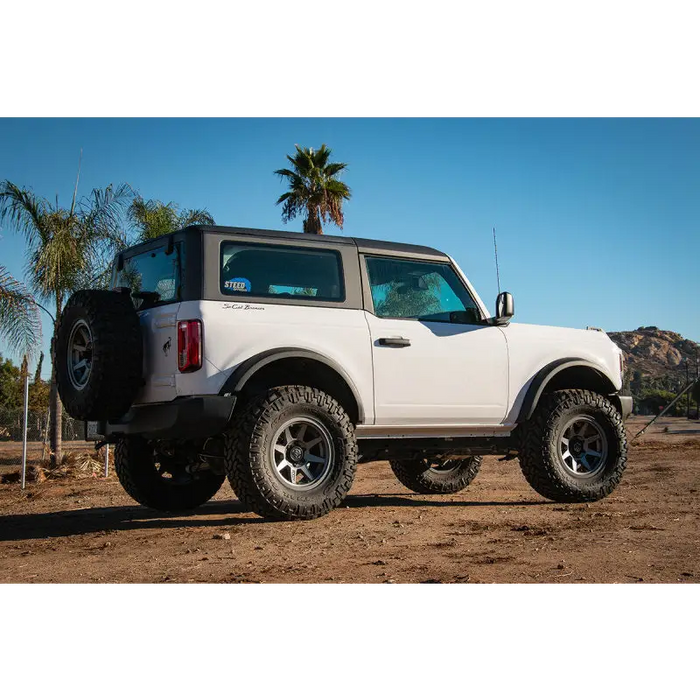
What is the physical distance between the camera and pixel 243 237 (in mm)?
6348

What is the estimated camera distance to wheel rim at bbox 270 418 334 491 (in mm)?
6074

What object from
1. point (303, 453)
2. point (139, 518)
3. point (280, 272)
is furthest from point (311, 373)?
point (139, 518)

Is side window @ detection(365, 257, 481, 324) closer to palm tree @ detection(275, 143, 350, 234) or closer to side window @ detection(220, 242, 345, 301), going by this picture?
side window @ detection(220, 242, 345, 301)

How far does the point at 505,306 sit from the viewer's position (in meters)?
7.23

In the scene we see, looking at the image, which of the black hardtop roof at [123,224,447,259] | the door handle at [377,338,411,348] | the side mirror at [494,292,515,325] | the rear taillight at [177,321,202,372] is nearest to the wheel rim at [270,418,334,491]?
the rear taillight at [177,321,202,372]

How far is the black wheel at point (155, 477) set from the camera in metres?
7.18

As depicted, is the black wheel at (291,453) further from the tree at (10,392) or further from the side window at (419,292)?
the tree at (10,392)

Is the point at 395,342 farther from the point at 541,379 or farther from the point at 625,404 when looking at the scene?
the point at 625,404

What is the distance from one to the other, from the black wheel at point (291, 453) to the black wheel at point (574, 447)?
2.03 meters
